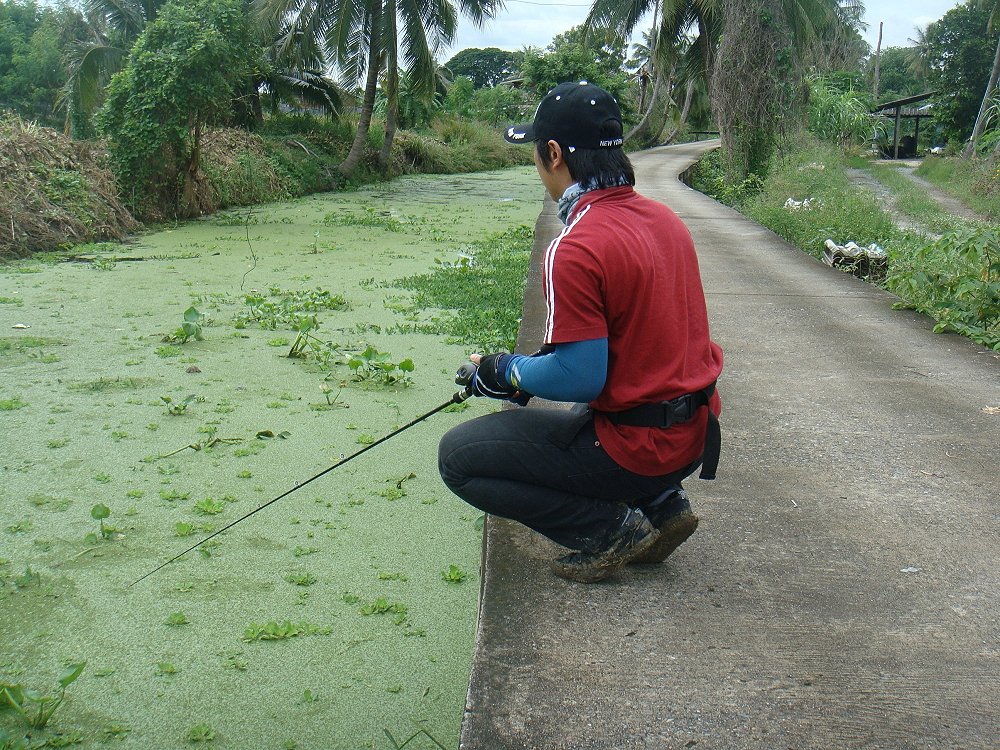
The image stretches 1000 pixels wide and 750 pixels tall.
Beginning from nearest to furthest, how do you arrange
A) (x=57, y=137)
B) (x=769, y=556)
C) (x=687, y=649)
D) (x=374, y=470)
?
(x=687, y=649), (x=769, y=556), (x=374, y=470), (x=57, y=137)

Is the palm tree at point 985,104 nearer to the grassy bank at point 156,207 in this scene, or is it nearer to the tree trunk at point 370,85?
the grassy bank at point 156,207

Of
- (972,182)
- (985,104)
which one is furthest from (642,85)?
(972,182)

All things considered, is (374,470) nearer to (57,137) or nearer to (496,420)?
(496,420)

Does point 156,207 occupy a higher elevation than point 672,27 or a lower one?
lower

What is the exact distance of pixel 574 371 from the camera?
232 centimetres

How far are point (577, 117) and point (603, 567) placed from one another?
3.86 ft

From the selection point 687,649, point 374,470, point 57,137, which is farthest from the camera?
point 57,137

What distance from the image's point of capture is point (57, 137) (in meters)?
11.1

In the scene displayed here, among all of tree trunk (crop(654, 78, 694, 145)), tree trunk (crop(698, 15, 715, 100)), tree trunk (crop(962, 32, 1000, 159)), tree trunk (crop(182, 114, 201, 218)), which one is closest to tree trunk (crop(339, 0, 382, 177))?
tree trunk (crop(182, 114, 201, 218))

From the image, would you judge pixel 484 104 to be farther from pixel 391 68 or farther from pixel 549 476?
pixel 549 476

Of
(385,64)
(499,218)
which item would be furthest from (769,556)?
(385,64)

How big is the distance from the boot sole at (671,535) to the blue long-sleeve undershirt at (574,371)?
48 cm

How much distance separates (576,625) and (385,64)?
18853 millimetres

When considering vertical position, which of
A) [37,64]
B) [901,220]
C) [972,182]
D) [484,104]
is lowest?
[901,220]
